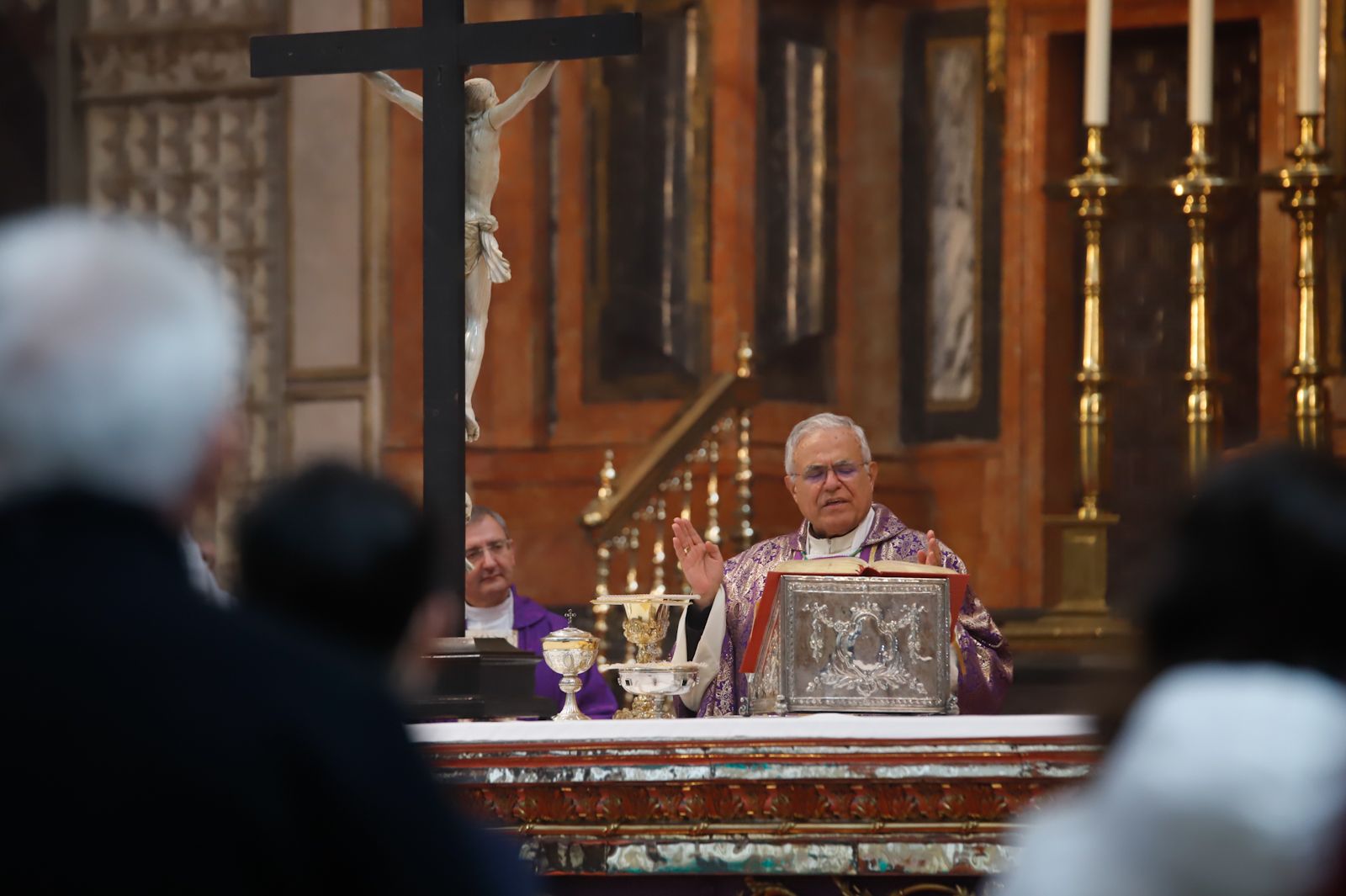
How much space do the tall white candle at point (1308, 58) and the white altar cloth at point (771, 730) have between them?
3980 millimetres

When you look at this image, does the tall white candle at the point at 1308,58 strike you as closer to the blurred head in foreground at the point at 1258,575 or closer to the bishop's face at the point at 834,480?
the bishop's face at the point at 834,480

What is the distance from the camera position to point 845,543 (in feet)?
19.9

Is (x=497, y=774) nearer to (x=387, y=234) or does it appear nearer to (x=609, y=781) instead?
(x=609, y=781)

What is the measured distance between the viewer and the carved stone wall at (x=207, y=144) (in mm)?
10203

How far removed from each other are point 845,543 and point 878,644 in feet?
4.80

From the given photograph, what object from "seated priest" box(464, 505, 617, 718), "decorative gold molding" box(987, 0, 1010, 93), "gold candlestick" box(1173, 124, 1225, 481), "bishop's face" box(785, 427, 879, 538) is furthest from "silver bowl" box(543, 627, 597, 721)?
"decorative gold molding" box(987, 0, 1010, 93)

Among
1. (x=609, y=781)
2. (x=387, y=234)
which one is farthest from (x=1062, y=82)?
(x=609, y=781)

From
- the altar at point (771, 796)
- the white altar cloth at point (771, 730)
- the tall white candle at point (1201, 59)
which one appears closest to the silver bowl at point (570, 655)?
the white altar cloth at point (771, 730)

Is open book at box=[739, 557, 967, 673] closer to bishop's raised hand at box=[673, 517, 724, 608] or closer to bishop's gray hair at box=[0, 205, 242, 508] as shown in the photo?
bishop's raised hand at box=[673, 517, 724, 608]

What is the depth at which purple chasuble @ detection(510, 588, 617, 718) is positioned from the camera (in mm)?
6676

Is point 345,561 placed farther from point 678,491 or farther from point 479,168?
point 678,491

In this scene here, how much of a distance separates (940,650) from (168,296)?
10.1 feet

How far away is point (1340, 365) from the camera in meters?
9.16

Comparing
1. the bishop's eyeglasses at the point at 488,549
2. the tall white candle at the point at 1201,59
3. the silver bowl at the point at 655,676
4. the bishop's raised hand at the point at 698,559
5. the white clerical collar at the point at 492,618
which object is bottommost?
the white clerical collar at the point at 492,618
